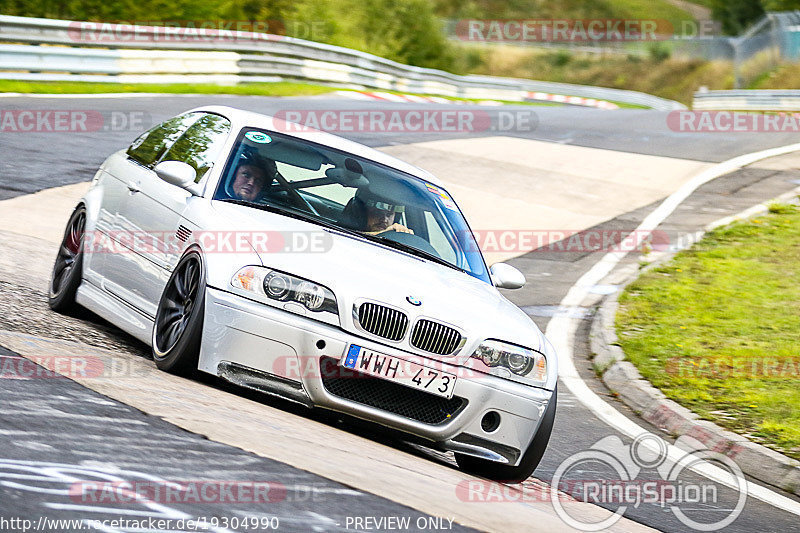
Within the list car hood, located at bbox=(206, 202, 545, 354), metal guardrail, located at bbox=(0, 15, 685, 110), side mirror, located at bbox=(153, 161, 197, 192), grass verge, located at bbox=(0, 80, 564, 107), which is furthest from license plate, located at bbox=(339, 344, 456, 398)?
metal guardrail, located at bbox=(0, 15, 685, 110)

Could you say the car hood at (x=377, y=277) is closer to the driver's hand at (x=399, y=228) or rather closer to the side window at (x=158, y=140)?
the driver's hand at (x=399, y=228)

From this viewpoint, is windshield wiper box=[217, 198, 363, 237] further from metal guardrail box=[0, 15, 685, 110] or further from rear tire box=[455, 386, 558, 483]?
metal guardrail box=[0, 15, 685, 110]

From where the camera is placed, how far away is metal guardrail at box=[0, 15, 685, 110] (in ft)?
67.6

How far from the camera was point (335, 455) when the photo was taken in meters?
5.06

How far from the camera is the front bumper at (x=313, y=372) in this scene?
5.52 meters

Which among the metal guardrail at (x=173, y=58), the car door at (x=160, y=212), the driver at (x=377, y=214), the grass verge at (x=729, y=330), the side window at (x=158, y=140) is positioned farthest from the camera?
the metal guardrail at (x=173, y=58)

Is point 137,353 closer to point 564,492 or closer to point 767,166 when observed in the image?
point 564,492

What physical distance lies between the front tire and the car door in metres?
0.20

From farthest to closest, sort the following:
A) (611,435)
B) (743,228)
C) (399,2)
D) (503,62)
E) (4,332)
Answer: (503,62) → (399,2) → (743,228) → (611,435) → (4,332)

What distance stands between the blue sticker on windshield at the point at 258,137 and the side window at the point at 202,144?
0.46 ft

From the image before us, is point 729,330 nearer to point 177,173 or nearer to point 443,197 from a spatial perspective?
point 443,197

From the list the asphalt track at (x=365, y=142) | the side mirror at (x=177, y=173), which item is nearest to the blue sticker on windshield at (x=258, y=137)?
the side mirror at (x=177, y=173)

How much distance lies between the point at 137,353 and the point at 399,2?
155 ft

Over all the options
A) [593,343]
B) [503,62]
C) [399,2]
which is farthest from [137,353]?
[503,62]
